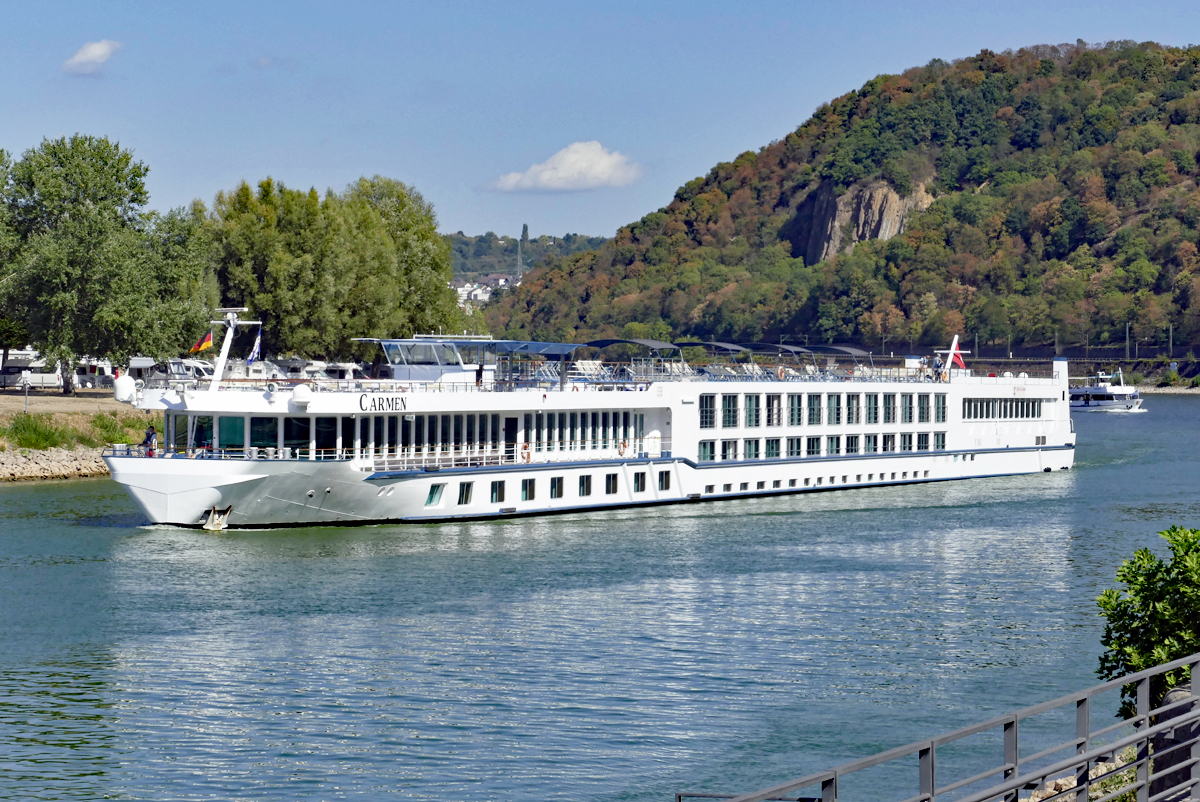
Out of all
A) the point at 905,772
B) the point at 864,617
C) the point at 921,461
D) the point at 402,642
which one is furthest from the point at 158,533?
the point at 921,461

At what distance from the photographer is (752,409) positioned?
188ft

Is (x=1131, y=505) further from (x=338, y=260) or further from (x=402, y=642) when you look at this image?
(x=338, y=260)

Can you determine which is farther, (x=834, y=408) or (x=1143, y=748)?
(x=834, y=408)

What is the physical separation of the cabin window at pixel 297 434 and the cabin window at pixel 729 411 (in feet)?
59.8

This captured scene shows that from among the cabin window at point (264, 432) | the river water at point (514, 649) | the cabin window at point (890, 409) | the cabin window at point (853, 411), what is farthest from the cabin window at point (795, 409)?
the cabin window at point (264, 432)

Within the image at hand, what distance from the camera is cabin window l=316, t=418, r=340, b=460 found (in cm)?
4422

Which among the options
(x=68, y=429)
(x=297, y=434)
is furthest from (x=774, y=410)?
(x=68, y=429)

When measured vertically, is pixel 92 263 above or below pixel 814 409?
above

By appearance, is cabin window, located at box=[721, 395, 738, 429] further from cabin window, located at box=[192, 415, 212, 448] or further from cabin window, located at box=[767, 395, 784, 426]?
cabin window, located at box=[192, 415, 212, 448]

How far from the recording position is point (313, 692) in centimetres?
2662

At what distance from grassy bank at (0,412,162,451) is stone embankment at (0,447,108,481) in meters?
0.75

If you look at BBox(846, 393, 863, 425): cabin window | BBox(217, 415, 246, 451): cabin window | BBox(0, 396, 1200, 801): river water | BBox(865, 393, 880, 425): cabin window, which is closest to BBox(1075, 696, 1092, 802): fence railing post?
BBox(0, 396, 1200, 801): river water

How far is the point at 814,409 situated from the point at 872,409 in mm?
4349

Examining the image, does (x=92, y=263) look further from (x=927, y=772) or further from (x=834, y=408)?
(x=927, y=772)
